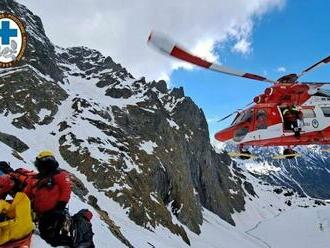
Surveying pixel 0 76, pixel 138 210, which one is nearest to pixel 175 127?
pixel 0 76

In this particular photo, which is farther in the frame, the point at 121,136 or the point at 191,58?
the point at 121,136

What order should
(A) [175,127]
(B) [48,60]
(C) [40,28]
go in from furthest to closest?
(C) [40,28] → (A) [175,127] → (B) [48,60]

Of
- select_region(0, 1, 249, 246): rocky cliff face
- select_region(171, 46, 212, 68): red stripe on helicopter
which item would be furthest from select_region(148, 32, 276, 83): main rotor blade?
select_region(0, 1, 249, 246): rocky cliff face

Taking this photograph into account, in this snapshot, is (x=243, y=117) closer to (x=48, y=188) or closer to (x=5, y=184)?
(x=48, y=188)

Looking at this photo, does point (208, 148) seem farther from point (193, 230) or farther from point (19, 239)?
point (19, 239)

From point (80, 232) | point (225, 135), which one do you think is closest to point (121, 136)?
point (225, 135)

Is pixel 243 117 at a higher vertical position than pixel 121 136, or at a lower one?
lower

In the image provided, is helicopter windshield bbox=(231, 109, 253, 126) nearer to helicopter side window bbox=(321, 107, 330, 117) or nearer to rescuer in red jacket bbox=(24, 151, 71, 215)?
helicopter side window bbox=(321, 107, 330, 117)
